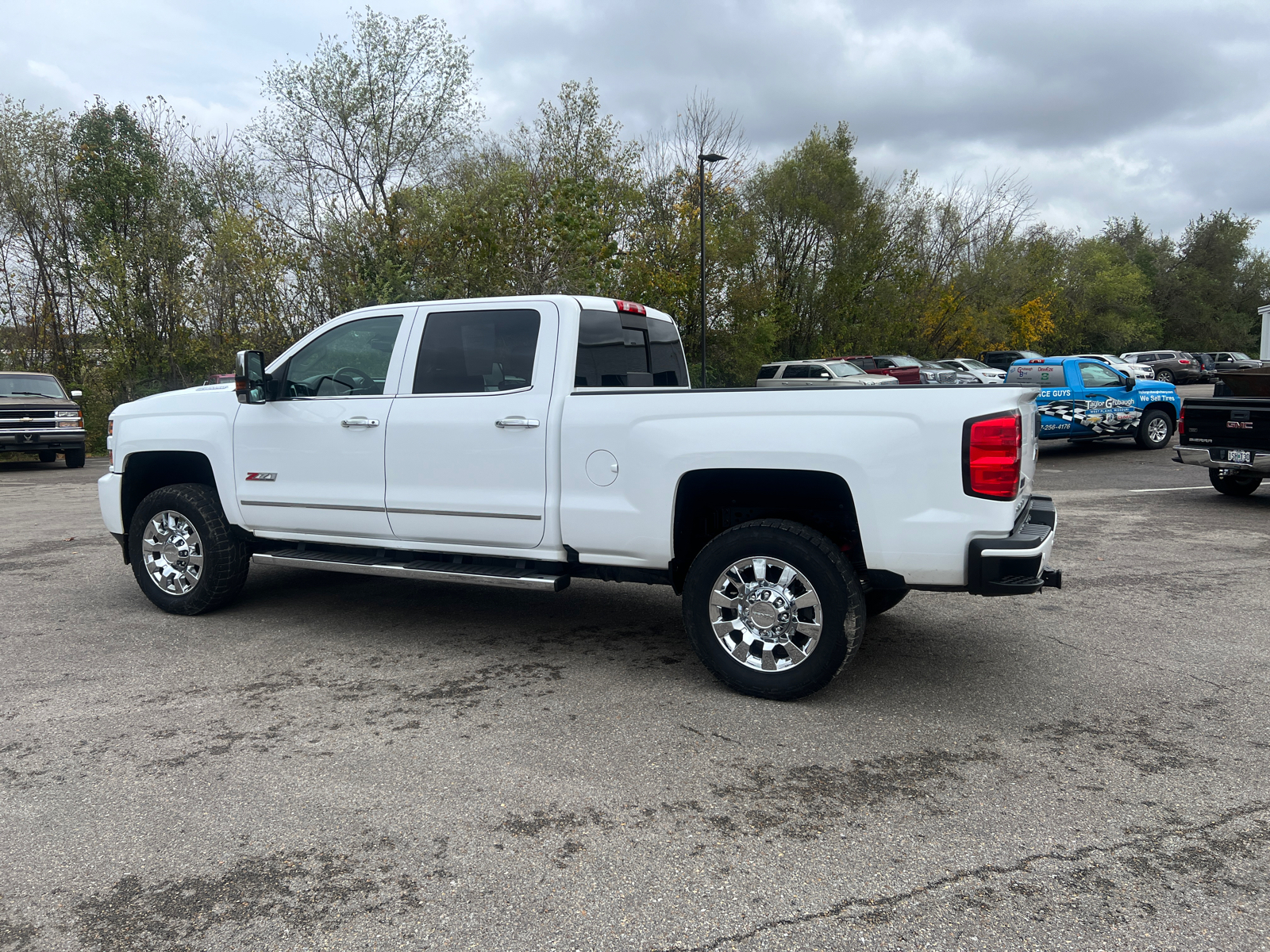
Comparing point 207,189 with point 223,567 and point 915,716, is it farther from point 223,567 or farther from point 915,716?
point 915,716

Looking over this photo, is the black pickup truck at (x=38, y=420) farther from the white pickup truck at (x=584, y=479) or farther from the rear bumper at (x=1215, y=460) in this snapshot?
the rear bumper at (x=1215, y=460)

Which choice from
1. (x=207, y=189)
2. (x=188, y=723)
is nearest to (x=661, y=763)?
(x=188, y=723)

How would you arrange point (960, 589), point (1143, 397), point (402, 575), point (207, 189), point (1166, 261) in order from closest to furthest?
point (960, 589) → point (402, 575) → point (1143, 397) → point (207, 189) → point (1166, 261)

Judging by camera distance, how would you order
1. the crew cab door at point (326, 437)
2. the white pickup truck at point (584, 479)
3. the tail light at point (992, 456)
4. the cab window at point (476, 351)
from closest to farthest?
the tail light at point (992, 456) < the white pickup truck at point (584, 479) < the cab window at point (476, 351) < the crew cab door at point (326, 437)

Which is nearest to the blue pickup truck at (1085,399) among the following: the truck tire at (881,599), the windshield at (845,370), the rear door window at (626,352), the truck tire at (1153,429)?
the truck tire at (1153,429)

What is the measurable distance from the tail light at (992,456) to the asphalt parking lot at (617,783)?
1117 millimetres

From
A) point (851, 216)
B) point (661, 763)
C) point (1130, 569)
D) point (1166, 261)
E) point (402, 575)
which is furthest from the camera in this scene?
point (1166, 261)

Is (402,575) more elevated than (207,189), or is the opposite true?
(207,189)

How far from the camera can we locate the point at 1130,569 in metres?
7.48

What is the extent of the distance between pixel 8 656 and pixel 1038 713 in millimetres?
5722

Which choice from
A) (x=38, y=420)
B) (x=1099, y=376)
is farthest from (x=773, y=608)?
(x=38, y=420)

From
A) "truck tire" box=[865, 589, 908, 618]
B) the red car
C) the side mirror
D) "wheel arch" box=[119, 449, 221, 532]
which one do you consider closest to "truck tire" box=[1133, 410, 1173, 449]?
the red car

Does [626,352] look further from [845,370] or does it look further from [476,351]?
[845,370]

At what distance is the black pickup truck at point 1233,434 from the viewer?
1045 cm
